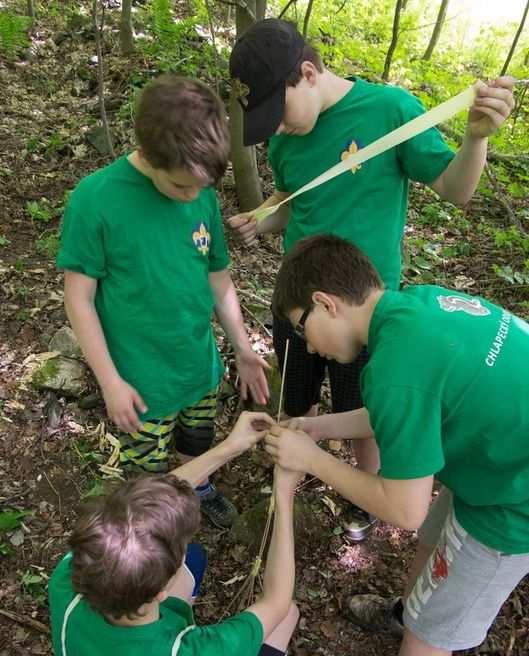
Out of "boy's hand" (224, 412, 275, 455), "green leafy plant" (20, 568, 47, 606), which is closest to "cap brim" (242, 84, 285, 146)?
"boy's hand" (224, 412, 275, 455)

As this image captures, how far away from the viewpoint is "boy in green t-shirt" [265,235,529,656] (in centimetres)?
143

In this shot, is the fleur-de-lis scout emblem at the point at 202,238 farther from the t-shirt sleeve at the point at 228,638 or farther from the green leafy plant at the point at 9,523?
the green leafy plant at the point at 9,523

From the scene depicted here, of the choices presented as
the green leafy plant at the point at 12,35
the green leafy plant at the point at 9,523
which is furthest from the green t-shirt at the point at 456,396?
the green leafy plant at the point at 12,35

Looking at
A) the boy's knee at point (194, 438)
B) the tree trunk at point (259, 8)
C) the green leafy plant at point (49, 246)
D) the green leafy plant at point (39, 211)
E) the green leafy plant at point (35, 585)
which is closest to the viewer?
the green leafy plant at point (35, 585)

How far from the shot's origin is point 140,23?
22.4ft

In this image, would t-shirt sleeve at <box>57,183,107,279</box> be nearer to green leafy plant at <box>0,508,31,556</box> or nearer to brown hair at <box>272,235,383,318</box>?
brown hair at <box>272,235,383,318</box>

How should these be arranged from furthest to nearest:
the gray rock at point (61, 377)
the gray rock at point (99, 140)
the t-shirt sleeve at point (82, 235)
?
the gray rock at point (99, 140), the gray rock at point (61, 377), the t-shirt sleeve at point (82, 235)

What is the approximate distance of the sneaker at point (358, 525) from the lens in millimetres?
2793

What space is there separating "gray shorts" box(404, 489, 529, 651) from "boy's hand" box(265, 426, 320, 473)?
0.51m

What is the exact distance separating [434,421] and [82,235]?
1.24 metres

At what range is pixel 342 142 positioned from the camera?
214 cm

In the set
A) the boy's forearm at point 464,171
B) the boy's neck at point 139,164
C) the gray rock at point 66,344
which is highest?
the boy's forearm at point 464,171

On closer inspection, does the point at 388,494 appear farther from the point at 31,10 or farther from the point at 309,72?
the point at 31,10

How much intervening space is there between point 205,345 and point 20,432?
4.76ft
